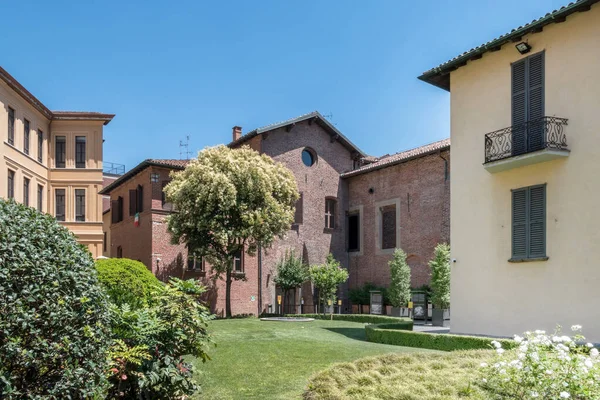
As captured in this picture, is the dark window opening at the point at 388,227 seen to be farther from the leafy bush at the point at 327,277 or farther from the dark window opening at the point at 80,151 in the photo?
the dark window opening at the point at 80,151

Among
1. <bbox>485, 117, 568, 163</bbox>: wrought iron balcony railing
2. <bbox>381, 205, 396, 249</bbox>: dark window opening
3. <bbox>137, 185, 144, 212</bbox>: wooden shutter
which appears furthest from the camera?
<bbox>381, 205, 396, 249</bbox>: dark window opening

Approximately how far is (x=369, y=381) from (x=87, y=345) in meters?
4.90

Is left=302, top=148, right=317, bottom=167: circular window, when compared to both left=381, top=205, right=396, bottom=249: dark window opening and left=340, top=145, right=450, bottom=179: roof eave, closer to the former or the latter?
left=340, top=145, right=450, bottom=179: roof eave

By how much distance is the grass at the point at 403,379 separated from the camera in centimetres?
868

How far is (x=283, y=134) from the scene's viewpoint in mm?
36375

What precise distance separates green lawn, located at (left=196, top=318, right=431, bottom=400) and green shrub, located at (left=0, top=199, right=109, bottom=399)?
10.1 feet

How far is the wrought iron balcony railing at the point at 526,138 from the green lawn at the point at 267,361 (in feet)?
20.4

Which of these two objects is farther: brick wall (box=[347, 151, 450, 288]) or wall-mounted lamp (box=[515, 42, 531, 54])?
brick wall (box=[347, 151, 450, 288])

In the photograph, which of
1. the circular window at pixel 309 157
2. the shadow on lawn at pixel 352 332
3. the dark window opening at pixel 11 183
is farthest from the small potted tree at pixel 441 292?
the dark window opening at pixel 11 183

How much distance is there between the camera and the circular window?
37.6 metres

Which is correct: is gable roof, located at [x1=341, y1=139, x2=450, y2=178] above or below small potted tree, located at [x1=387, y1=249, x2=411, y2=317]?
above

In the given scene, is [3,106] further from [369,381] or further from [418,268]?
[369,381]

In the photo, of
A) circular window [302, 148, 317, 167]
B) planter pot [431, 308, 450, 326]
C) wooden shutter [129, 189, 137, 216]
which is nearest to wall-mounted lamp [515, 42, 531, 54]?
planter pot [431, 308, 450, 326]

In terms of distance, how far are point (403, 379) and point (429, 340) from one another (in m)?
6.66
